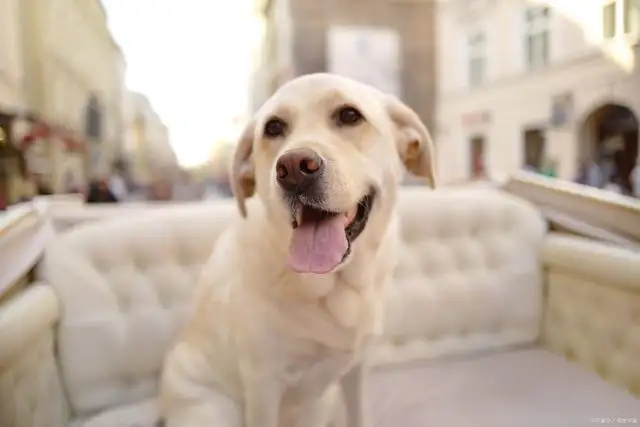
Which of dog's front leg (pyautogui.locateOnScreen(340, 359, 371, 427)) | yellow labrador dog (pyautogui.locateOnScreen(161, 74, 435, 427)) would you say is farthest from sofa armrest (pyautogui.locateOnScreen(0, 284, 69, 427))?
dog's front leg (pyautogui.locateOnScreen(340, 359, 371, 427))

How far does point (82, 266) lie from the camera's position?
1.32 meters

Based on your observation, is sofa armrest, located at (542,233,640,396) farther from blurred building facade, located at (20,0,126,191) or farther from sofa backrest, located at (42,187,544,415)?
blurred building facade, located at (20,0,126,191)

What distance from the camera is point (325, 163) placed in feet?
2.69

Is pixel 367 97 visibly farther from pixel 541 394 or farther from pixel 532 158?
pixel 532 158

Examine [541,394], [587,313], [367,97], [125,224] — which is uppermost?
[367,97]

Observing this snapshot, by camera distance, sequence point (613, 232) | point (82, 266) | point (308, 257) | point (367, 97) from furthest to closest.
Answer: point (613, 232) < point (82, 266) < point (367, 97) < point (308, 257)

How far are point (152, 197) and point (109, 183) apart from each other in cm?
14

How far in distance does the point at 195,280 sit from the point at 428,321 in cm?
79

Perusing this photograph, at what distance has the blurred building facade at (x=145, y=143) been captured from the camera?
1654 millimetres

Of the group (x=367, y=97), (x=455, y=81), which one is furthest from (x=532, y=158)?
(x=367, y=97)

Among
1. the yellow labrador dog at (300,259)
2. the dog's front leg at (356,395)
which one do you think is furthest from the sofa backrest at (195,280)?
the dog's front leg at (356,395)

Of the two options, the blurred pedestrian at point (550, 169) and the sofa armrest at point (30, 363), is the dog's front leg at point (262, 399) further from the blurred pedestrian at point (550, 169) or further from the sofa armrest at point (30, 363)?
the blurred pedestrian at point (550, 169)

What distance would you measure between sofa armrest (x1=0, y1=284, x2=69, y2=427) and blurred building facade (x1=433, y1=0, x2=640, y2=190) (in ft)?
4.41

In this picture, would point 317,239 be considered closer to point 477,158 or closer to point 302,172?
point 302,172
